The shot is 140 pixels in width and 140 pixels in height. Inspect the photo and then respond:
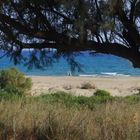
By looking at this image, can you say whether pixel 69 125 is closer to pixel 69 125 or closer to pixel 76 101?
pixel 69 125

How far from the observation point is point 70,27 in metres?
6.60

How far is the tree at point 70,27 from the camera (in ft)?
20.6

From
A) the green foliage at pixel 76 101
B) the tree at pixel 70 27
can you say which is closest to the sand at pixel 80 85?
the green foliage at pixel 76 101

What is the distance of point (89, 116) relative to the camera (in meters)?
8.70

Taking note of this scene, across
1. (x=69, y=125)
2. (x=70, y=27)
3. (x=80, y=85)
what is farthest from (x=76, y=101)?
(x=80, y=85)

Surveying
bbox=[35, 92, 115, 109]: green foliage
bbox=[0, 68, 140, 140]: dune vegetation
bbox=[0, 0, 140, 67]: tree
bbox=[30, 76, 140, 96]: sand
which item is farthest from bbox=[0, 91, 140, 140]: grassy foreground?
bbox=[30, 76, 140, 96]: sand

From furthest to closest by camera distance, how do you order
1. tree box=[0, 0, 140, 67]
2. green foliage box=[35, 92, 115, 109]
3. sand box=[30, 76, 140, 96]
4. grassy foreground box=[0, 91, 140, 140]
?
sand box=[30, 76, 140, 96]
green foliage box=[35, 92, 115, 109]
grassy foreground box=[0, 91, 140, 140]
tree box=[0, 0, 140, 67]

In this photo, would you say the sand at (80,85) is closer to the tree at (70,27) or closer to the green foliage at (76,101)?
the green foliage at (76,101)

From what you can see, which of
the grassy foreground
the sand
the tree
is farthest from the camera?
the sand

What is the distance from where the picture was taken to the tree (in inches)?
247

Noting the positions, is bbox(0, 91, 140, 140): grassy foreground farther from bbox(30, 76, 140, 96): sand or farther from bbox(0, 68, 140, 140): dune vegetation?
bbox(30, 76, 140, 96): sand

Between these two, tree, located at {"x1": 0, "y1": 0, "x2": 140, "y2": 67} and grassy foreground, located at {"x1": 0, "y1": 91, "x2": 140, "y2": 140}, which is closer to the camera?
tree, located at {"x1": 0, "y1": 0, "x2": 140, "y2": 67}

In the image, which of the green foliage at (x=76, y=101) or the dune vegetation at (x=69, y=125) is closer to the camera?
the dune vegetation at (x=69, y=125)

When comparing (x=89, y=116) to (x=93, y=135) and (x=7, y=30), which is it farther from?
(x=7, y=30)
